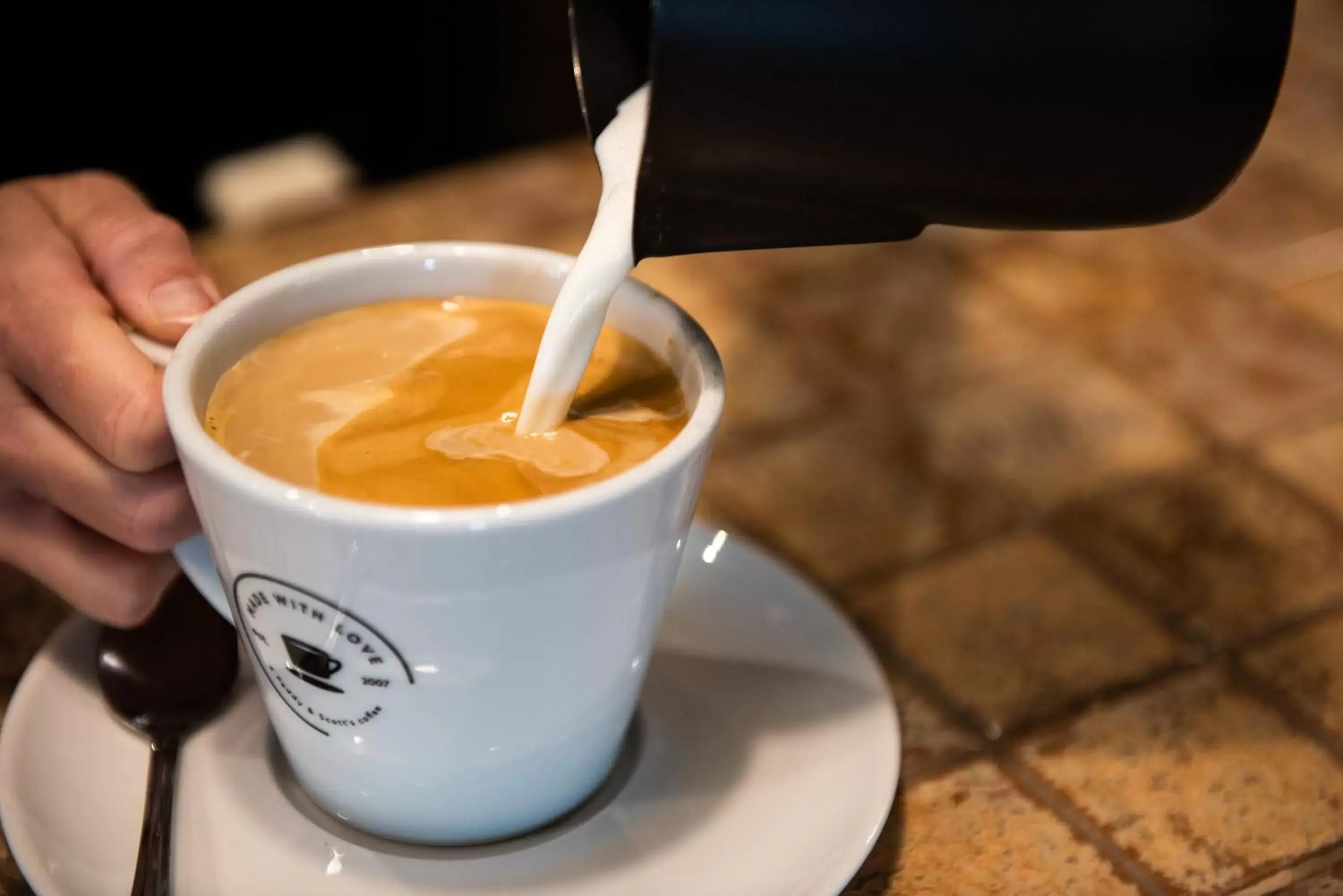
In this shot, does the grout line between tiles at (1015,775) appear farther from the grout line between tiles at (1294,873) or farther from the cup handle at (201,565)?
the cup handle at (201,565)

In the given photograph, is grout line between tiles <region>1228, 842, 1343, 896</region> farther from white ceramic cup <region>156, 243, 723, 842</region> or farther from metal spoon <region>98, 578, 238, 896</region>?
metal spoon <region>98, 578, 238, 896</region>

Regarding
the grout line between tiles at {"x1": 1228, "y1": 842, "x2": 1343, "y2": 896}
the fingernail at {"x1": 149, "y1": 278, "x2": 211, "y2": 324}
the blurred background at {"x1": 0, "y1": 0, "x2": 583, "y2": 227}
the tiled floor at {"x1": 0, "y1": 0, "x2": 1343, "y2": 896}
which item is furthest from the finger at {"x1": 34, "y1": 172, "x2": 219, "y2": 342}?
the blurred background at {"x1": 0, "y1": 0, "x2": 583, "y2": 227}

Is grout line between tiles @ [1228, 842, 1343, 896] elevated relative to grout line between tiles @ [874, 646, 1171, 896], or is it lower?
elevated

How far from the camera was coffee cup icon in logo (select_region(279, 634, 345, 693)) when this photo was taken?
53 centimetres

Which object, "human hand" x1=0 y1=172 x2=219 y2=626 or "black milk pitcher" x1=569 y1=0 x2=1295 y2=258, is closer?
"black milk pitcher" x1=569 y1=0 x2=1295 y2=258

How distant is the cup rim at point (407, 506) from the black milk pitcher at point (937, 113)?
7cm

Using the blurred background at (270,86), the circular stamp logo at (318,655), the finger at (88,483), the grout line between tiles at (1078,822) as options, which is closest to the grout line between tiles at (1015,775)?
the grout line between tiles at (1078,822)

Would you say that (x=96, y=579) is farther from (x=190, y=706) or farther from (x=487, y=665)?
(x=487, y=665)

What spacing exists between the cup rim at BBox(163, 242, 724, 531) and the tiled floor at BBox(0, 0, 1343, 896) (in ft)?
0.72

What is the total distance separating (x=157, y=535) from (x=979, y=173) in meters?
0.39

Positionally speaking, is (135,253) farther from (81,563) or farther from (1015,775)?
(1015,775)

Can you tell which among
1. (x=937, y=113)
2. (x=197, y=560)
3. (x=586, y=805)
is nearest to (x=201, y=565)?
(x=197, y=560)

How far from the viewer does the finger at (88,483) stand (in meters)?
0.60

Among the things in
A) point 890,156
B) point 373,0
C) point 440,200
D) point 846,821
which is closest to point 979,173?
point 890,156
